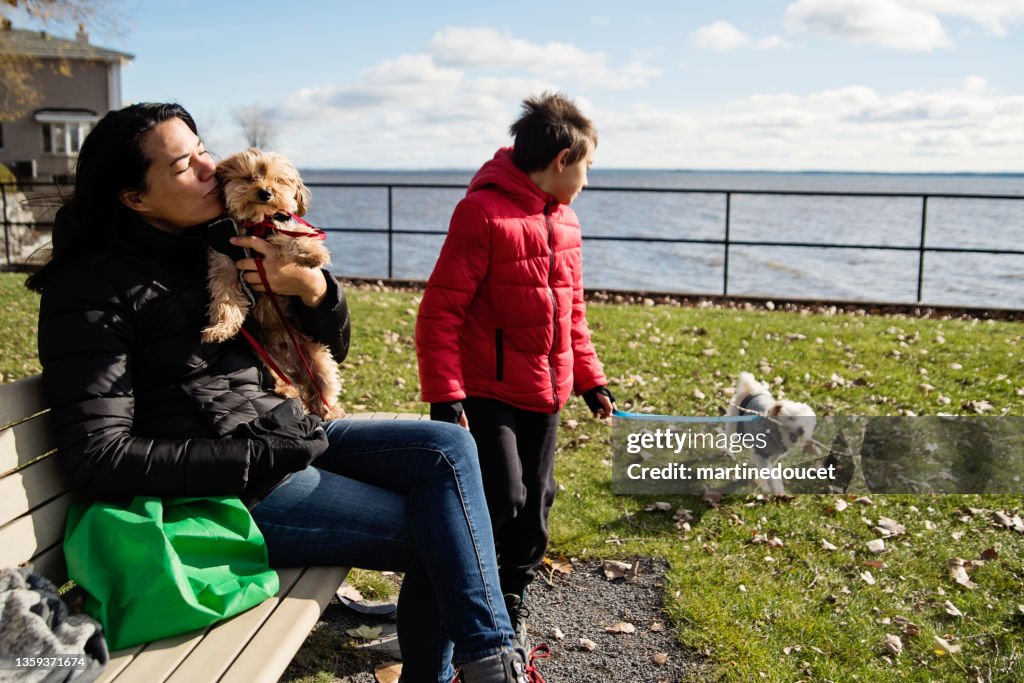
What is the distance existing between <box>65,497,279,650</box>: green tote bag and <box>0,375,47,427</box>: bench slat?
30 cm

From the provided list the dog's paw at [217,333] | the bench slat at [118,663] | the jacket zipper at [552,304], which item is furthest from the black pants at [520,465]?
the bench slat at [118,663]

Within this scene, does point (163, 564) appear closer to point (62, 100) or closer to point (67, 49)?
point (67, 49)

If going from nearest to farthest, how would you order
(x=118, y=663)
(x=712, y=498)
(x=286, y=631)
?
(x=118, y=663), (x=286, y=631), (x=712, y=498)

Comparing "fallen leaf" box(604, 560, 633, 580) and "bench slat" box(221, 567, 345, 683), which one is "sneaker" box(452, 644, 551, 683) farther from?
"fallen leaf" box(604, 560, 633, 580)

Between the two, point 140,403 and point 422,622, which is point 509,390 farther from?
point 140,403

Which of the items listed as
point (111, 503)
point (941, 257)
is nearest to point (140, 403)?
point (111, 503)

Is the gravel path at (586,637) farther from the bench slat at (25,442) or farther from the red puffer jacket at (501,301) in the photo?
the bench slat at (25,442)

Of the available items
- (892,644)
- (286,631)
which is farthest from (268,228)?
(892,644)

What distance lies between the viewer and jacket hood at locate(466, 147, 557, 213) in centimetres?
333

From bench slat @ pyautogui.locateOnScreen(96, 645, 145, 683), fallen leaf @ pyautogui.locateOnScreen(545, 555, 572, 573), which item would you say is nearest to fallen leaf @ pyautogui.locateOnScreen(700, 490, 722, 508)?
fallen leaf @ pyautogui.locateOnScreen(545, 555, 572, 573)

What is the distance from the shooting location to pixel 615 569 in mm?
4051

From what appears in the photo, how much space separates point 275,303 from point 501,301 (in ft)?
2.62

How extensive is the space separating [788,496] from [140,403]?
3428 millimetres

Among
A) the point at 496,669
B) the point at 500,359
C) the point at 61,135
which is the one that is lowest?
the point at 496,669
